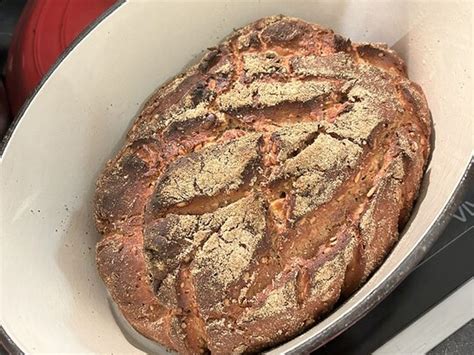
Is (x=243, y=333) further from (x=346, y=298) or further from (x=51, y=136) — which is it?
(x=51, y=136)

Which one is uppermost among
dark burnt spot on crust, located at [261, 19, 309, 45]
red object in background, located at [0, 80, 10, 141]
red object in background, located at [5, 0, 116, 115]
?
dark burnt spot on crust, located at [261, 19, 309, 45]

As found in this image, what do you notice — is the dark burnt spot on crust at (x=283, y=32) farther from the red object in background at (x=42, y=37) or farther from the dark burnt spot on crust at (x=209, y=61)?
the red object in background at (x=42, y=37)

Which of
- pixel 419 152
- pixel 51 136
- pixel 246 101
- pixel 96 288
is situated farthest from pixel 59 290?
pixel 419 152

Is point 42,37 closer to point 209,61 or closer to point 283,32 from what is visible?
point 209,61

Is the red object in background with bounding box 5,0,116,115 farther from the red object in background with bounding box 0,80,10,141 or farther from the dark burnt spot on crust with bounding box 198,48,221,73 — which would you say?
the dark burnt spot on crust with bounding box 198,48,221,73

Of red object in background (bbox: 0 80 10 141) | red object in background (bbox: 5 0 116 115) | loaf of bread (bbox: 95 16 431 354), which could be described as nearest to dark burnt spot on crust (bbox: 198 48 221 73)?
loaf of bread (bbox: 95 16 431 354)

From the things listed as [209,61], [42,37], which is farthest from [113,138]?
[42,37]
